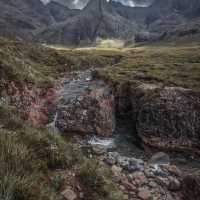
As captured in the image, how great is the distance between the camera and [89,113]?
2400 centimetres

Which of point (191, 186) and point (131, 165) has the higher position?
point (131, 165)

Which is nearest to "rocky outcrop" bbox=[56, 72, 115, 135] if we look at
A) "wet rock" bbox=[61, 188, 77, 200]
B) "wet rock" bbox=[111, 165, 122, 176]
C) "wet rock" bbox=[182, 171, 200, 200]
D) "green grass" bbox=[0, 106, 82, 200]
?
"wet rock" bbox=[111, 165, 122, 176]

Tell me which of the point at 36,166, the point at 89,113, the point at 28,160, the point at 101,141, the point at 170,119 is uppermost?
the point at 28,160

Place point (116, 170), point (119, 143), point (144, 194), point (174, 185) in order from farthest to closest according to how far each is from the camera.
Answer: point (119, 143)
point (116, 170)
point (174, 185)
point (144, 194)

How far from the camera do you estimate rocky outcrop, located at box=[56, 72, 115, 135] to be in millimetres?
22375

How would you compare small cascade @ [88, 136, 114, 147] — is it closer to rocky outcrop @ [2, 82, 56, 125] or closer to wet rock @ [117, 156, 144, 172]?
rocky outcrop @ [2, 82, 56, 125]

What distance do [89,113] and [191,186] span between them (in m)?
14.8

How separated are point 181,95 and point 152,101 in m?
2.99

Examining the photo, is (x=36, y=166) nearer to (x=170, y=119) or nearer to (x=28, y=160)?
(x=28, y=160)

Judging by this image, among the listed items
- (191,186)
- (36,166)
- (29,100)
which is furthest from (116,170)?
(29,100)

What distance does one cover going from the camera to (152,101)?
24.8 meters

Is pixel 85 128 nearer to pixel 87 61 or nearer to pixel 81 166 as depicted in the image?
pixel 81 166

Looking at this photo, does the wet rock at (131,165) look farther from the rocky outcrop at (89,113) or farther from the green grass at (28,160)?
the rocky outcrop at (89,113)

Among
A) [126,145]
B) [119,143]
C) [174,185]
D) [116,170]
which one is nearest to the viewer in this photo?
[174,185]
